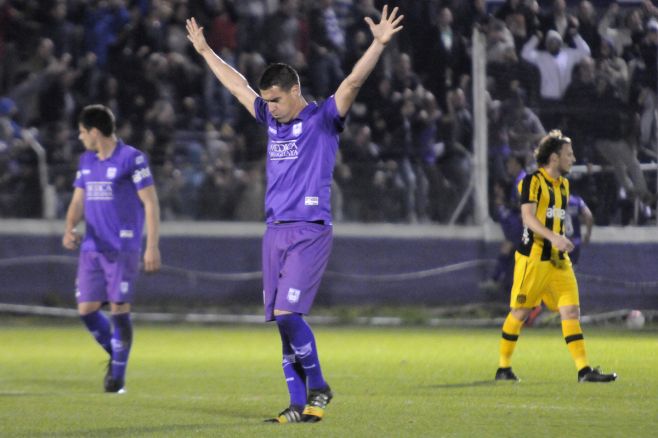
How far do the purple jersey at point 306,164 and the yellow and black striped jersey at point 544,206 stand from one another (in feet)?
10.2

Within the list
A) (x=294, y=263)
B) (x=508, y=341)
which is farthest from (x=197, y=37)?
(x=508, y=341)

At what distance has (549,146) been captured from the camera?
36.0ft

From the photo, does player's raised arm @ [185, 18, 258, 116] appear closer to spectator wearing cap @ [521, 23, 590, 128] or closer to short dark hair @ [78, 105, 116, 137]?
short dark hair @ [78, 105, 116, 137]

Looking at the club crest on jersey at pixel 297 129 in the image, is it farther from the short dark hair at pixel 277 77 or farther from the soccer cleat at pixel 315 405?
the soccer cleat at pixel 315 405

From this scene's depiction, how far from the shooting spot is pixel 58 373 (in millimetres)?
12023

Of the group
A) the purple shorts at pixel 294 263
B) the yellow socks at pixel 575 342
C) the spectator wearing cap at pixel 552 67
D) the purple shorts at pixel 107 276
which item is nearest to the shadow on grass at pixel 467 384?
the yellow socks at pixel 575 342

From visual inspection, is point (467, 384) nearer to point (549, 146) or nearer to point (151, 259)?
point (549, 146)

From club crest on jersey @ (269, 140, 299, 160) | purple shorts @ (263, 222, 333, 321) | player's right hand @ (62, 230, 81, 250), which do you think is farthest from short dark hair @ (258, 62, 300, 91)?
player's right hand @ (62, 230, 81, 250)

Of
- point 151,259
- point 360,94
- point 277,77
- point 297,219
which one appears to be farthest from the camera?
point 360,94

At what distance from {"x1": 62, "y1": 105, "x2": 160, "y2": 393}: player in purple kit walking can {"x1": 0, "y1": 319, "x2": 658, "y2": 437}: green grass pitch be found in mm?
578

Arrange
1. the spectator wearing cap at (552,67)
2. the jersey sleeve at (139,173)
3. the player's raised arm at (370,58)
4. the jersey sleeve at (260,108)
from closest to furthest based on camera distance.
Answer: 1. the player's raised arm at (370,58)
2. the jersey sleeve at (260,108)
3. the jersey sleeve at (139,173)
4. the spectator wearing cap at (552,67)

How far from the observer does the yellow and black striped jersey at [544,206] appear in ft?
35.9

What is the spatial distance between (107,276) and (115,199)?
1.96 ft

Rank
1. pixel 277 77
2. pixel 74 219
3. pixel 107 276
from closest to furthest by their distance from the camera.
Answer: pixel 277 77 → pixel 107 276 → pixel 74 219
